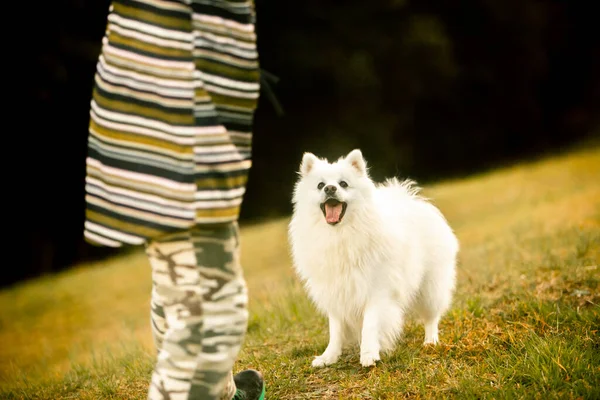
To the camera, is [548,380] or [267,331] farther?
[267,331]

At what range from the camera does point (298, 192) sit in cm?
381

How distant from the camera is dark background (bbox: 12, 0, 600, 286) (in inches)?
539

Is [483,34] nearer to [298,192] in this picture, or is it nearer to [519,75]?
[519,75]

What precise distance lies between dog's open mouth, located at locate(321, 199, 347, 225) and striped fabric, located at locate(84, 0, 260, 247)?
149 cm

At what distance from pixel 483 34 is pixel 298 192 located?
21.4 meters

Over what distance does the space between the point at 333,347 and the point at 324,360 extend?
0.10 meters

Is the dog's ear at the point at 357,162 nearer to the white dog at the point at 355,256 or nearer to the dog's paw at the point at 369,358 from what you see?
the white dog at the point at 355,256

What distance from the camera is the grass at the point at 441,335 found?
9.83 feet

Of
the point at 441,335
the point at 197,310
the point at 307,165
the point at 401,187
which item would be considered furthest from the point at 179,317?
the point at 401,187

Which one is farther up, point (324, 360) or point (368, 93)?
point (368, 93)

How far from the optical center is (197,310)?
208 cm

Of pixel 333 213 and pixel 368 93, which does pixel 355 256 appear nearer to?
pixel 333 213

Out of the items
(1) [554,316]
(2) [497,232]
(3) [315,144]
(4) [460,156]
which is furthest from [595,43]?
(1) [554,316]

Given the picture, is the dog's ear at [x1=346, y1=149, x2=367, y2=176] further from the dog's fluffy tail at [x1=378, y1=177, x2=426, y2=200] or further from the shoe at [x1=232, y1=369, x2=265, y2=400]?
the shoe at [x1=232, y1=369, x2=265, y2=400]
